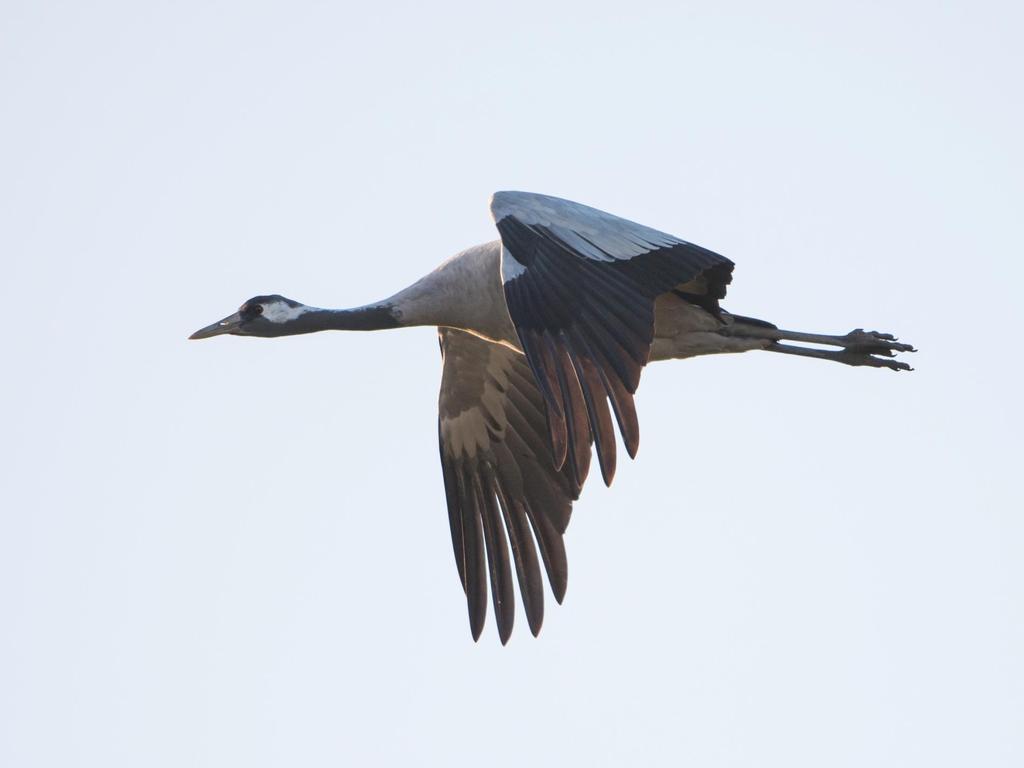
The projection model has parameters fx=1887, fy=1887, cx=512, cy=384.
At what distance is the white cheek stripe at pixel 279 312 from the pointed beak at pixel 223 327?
0.59 ft

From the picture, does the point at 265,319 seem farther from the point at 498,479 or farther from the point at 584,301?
the point at 584,301

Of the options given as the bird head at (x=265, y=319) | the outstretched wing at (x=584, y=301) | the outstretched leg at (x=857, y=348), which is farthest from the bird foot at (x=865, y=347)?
the bird head at (x=265, y=319)

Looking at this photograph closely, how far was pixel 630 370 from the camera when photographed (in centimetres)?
930

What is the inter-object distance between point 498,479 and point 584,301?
3016mm

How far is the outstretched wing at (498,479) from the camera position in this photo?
39.2ft

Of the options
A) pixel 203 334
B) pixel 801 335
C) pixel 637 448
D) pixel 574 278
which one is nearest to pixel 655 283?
pixel 574 278

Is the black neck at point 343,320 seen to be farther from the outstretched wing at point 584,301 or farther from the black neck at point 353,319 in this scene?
the outstretched wing at point 584,301

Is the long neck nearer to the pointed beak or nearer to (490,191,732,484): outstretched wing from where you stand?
the pointed beak

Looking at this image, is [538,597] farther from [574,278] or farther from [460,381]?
[574,278]

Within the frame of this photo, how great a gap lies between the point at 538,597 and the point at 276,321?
7.82ft

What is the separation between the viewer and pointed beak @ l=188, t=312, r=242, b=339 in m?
11.7

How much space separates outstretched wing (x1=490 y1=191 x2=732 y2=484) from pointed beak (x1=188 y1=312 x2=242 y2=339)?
2.15 meters

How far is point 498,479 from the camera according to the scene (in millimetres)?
12438

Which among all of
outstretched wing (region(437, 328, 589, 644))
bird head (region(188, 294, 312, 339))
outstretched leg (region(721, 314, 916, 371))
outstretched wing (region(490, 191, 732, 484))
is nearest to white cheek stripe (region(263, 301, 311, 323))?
bird head (region(188, 294, 312, 339))
